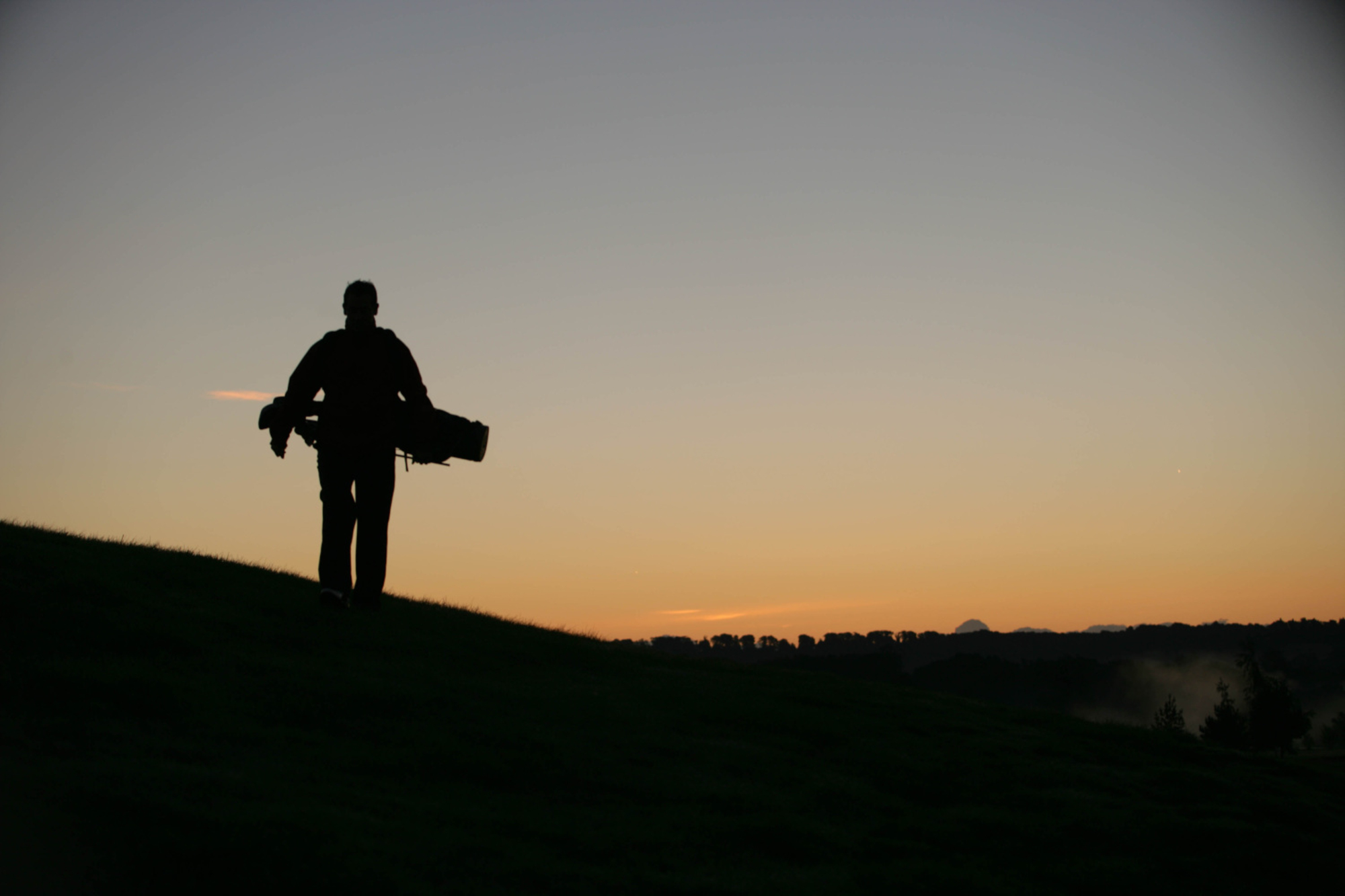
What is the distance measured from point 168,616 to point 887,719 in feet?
23.4

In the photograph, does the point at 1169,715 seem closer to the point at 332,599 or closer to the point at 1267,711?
the point at 1267,711

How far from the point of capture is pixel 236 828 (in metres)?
5.32

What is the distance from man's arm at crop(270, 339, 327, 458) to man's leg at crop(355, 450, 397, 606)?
0.82 m

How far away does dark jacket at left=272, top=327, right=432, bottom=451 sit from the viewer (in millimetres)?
11242

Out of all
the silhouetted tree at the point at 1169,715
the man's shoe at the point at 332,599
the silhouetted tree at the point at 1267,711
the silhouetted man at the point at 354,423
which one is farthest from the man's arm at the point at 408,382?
the silhouetted tree at the point at 1169,715

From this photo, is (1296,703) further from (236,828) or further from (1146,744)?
(236,828)

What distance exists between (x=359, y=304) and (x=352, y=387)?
36.2 inches

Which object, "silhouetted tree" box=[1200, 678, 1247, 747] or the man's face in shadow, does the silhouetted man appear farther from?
"silhouetted tree" box=[1200, 678, 1247, 747]

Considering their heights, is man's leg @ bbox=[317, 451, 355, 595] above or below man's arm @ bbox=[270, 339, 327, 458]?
below

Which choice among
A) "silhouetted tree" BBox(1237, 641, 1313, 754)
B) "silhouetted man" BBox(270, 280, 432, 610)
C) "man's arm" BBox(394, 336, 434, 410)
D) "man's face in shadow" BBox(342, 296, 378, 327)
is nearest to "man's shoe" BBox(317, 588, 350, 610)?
"silhouetted man" BBox(270, 280, 432, 610)

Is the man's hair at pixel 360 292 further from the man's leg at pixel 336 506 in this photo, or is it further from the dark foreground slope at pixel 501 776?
the dark foreground slope at pixel 501 776

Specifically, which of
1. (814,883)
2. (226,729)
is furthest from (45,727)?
(814,883)

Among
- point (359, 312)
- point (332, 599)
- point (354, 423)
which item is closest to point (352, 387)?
point (354, 423)

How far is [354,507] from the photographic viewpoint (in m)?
11.4
